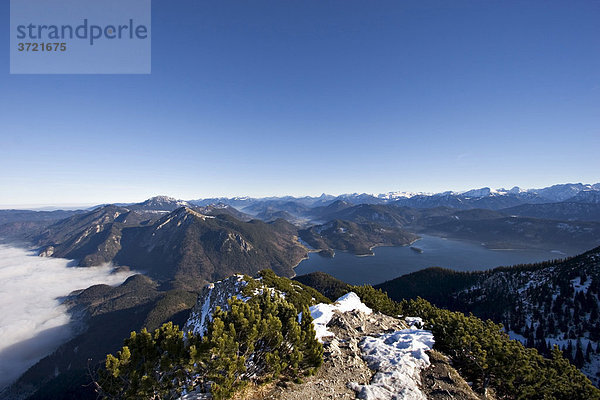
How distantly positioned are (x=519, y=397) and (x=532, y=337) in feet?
396

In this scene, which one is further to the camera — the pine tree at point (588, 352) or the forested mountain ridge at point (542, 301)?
the forested mountain ridge at point (542, 301)

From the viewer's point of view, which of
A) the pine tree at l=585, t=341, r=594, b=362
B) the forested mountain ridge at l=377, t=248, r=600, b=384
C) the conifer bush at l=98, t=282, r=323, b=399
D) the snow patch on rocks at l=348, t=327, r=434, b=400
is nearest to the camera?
the conifer bush at l=98, t=282, r=323, b=399

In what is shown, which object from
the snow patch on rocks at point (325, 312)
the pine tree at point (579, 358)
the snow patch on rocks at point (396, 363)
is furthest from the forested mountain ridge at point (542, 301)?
the snow patch on rocks at point (396, 363)

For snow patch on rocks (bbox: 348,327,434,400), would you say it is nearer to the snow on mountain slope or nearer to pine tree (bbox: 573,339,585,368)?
the snow on mountain slope

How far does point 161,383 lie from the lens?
13.9m

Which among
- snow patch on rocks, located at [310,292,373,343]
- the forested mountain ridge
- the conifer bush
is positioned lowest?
the forested mountain ridge

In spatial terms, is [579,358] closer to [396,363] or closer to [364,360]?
[396,363]

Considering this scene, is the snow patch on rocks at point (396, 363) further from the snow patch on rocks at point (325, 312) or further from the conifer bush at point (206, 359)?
the conifer bush at point (206, 359)

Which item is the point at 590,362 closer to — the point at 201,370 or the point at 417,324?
the point at 417,324

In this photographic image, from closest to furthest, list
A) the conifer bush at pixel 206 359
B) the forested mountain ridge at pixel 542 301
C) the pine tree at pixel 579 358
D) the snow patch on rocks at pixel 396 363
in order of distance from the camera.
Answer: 1. the conifer bush at pixel 206 359
2. the snow patch on rocks at pixel 396 363
3. the pine tree at pixel 579 358
4. the forested mountain ridge at pixel 542 301

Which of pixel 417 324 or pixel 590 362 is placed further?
pixel 590 362

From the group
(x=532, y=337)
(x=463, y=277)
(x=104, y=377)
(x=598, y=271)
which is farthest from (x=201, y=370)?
(x=463, y=277)

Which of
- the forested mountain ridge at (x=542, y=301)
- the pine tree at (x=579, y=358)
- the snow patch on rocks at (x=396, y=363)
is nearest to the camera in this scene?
the snow patch on rocks at (x=396, y=363)

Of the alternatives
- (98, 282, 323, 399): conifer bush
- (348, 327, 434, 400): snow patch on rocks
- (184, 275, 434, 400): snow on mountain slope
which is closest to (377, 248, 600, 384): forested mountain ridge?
(184, 275, 434, 400): snow on mountain slope
